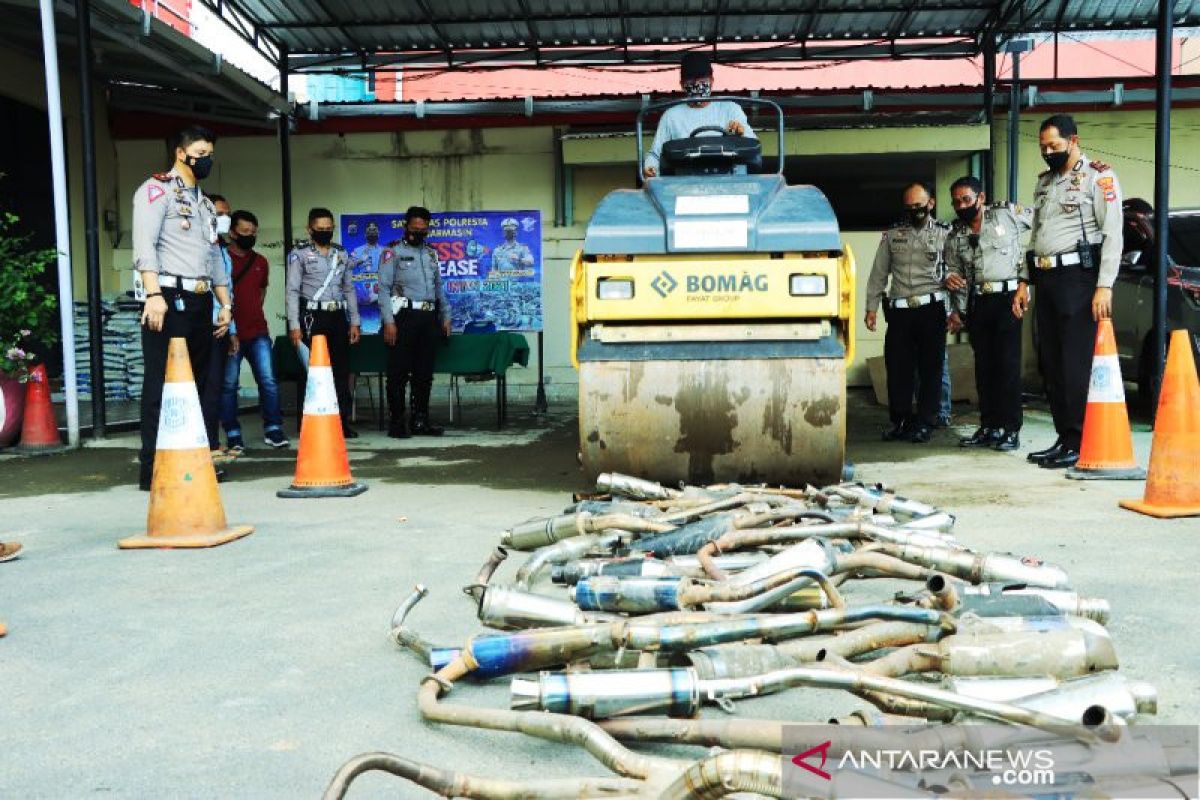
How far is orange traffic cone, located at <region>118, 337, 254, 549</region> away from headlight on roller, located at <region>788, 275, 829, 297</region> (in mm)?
2580

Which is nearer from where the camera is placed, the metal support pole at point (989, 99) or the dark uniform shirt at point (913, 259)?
the dark uniform shirt at point (913, 259)

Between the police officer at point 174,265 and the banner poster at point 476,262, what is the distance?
5916 mm

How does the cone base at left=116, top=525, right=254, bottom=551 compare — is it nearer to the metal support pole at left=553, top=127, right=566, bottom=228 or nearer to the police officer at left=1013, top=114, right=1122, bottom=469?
the police officer at left=1013, top=114, right=1122, bottom=469

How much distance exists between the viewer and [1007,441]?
8.12 meters

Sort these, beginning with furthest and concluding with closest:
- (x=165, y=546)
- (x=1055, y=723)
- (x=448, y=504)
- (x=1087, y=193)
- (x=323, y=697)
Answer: (x=1087, y=193), (x=448, y=504), (x=165, y=546), (x=323, y=697), (x=1055, y=723)

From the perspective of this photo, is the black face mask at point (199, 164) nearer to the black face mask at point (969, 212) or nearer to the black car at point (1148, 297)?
the black face mask at point (969, 212)

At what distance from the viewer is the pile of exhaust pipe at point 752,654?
81.7 inches

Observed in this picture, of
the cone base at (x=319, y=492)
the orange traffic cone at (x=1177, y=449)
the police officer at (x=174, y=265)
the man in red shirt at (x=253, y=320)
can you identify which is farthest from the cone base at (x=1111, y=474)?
the man in red shirt at (x=253, y=320)

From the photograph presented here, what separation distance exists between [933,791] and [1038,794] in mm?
159

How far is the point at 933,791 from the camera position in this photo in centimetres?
188

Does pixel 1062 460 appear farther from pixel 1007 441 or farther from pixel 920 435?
pixel 920 435

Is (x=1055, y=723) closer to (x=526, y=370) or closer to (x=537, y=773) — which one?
(x=537, y=773)

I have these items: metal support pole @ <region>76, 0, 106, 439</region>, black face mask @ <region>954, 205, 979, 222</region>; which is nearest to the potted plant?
metal support pole @ <region>76, 0, 106, 439</region>

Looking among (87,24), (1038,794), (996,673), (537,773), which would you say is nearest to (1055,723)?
(1038,794)
